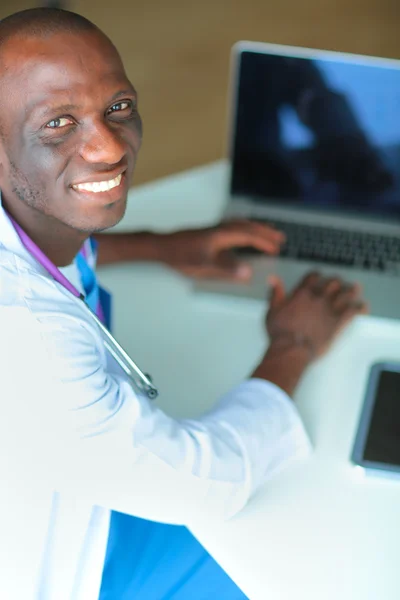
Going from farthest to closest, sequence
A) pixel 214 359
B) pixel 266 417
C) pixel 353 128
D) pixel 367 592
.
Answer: pixel 353 128 < pixel 214 359 < pixel 266 417 < pixel 367 592

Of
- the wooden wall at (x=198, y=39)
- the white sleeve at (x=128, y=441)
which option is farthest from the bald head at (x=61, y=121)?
the wooden wall at (x=198, y=39)

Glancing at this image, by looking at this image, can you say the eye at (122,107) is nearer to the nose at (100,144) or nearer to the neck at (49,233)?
the nose at (100,144)

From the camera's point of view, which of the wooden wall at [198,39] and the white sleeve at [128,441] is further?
the wooden wall at [198,39]

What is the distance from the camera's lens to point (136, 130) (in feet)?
3.22

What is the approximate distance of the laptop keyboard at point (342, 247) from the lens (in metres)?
1.44

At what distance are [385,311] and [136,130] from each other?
0.58 meters

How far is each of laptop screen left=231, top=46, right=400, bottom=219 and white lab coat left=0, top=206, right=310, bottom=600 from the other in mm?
594

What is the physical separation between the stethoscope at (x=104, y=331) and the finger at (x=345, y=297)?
0.40m

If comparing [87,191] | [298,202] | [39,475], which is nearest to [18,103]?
[87,191]

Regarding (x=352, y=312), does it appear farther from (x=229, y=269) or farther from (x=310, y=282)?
(x=229, y=269)

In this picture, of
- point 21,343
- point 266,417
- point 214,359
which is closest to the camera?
point 21,343

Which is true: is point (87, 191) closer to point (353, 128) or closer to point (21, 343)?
point (21, 343)

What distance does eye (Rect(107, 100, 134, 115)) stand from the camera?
3.07 feet

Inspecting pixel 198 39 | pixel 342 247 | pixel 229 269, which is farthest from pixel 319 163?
pixel 198 39
